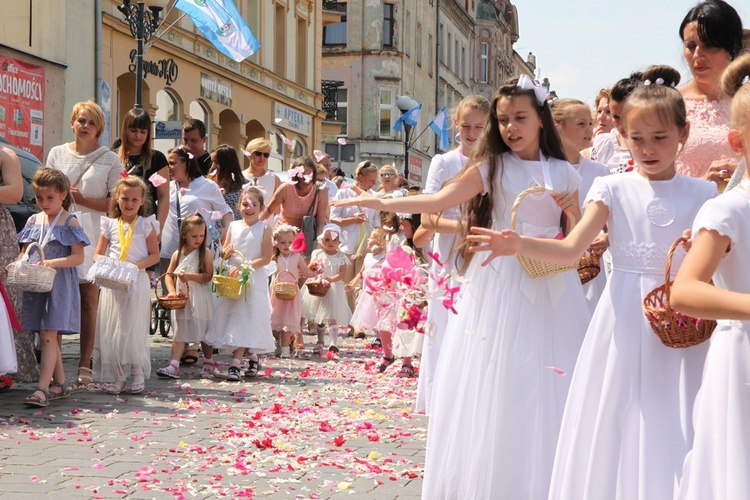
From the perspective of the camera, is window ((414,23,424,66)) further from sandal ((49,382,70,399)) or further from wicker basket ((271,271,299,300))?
sandal ((49,382,70,399))

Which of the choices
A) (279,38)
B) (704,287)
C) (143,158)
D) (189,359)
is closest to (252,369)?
(189,359)

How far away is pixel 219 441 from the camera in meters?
7.24

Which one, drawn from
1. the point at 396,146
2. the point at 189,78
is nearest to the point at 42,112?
the point at 189,78

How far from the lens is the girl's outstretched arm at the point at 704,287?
10.2 ft

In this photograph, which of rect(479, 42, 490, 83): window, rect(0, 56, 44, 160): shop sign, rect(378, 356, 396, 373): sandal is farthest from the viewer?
rect(479, 42, 490, 83): window

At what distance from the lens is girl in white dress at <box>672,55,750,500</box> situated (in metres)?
3.27

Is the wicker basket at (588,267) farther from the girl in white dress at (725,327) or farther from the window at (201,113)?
the window at (201,113)

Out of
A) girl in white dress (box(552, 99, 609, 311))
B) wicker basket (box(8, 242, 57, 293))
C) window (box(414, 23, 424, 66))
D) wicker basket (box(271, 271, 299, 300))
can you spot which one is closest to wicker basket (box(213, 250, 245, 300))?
wicker basket (box(271, 271, 299, 300))

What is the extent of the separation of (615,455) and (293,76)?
1362 inches

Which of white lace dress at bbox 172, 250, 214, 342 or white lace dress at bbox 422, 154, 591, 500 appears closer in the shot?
white lace dress at bbox 422, 154, 591, 500

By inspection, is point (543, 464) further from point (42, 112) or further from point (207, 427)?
point (42, 112)

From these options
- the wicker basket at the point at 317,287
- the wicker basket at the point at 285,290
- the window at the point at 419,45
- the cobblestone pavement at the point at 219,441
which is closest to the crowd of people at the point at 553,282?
the cobblestone pavement at the point at 219,441

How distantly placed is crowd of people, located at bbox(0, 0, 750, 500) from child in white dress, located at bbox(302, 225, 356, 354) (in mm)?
3803

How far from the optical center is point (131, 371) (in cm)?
933
